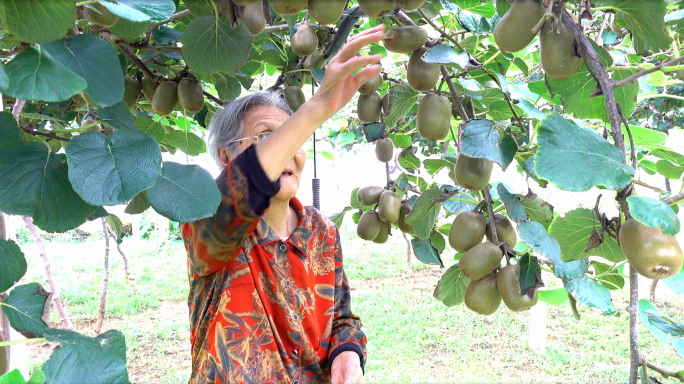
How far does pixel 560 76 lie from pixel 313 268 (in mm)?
1040

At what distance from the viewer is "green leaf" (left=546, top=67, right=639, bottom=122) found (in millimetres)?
935

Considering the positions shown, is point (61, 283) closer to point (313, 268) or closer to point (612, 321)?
point (313, 268)

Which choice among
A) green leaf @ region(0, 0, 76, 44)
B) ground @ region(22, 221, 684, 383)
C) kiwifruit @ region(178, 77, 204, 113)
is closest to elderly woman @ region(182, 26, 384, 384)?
kiwifruit @ region(178, 77, 204, 113)

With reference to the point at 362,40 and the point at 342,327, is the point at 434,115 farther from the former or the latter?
the point at 342,327

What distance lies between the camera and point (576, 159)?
0.58 meters

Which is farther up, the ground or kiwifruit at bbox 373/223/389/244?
kiwifruit at bbox 373/223/389/244

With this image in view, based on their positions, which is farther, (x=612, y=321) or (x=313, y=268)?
(x=612, y=321)

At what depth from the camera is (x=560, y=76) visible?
31.5 inches

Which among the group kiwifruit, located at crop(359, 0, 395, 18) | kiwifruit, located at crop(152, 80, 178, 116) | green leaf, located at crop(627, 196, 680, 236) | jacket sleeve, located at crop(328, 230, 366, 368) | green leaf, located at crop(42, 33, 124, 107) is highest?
kiwifruit, located at crop(359, 0, 395, 18)

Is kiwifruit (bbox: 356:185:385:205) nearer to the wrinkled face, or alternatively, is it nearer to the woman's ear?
the wrinkled face

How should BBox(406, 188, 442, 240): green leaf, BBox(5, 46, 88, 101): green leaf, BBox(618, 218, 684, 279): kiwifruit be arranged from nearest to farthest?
1. BBox(5, 46, 88, 101): green leaf
2. BBox(618, 218, 684, 279): kiwifruit
3. BBox(406, 188, 442, 240): green leaf

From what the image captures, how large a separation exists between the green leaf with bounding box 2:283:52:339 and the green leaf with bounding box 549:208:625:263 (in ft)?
2.65

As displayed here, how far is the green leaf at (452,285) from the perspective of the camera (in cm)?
142

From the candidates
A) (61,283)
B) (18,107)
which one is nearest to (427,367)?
(18,107)
